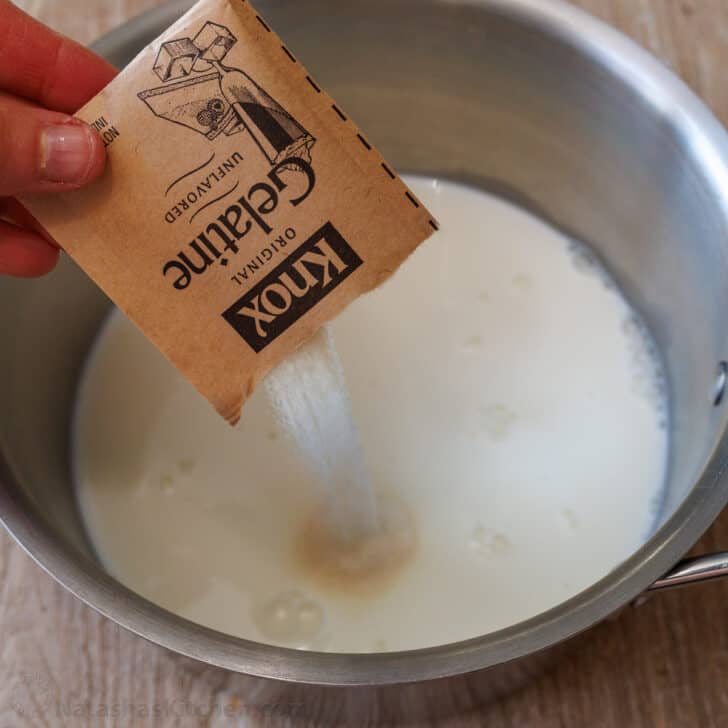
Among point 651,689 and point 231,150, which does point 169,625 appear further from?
point 651,689

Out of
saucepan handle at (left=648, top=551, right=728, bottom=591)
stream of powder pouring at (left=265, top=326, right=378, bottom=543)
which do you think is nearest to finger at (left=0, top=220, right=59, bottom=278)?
stream of powder pouring at (left=265, top=326, right=378, bottom=543)

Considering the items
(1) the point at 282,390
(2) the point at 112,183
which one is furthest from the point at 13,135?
(1) the point at 282,390

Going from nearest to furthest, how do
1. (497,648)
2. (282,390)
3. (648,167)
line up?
1. (497,648)
2. (282,390)
3. (648,167)

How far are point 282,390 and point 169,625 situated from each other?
228 millimetres

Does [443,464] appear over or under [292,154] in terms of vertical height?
under

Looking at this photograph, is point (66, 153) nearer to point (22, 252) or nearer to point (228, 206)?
point (228, 206)

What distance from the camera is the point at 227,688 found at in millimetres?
728

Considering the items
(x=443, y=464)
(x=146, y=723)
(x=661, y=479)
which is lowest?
(x=661, y=479)

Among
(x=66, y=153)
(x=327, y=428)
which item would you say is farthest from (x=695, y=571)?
(x=66, y=153)

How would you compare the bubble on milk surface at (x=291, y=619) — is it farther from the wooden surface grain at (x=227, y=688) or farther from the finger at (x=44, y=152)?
the finger at (x=44, y=152)

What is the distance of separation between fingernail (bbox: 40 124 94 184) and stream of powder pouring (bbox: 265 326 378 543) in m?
0.21

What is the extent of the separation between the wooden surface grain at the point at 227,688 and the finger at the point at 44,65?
0.46 meters

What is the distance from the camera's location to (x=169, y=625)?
22.9 inches

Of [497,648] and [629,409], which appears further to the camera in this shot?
[629,409]
